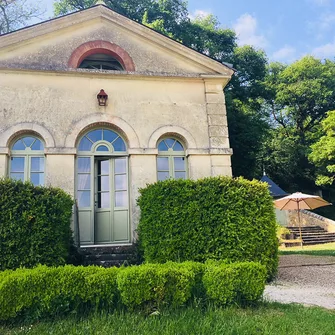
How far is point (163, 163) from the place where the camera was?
9484 mm

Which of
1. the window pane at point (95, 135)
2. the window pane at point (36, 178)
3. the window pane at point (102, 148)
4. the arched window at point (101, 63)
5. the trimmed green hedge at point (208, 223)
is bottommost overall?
the trimmed green hedge at point (208, 223)

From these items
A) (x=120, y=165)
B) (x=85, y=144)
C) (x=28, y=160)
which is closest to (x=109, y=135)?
(x=85, y=144)

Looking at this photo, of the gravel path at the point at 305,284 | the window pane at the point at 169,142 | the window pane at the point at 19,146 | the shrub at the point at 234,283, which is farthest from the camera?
the window pane at the point at 169,142

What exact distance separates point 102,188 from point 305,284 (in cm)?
538

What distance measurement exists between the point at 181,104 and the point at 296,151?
A: 2175cm

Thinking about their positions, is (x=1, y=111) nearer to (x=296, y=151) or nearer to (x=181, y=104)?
(x=181, y=104)

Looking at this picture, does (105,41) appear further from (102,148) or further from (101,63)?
(102,148)

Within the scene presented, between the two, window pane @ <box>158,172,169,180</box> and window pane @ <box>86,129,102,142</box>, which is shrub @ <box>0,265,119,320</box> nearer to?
window pane @ <box>158,172,169,180</box>

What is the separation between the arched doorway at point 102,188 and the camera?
29.2ft

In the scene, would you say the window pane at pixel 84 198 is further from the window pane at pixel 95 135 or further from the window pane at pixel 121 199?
the window pane at pixel 95 135

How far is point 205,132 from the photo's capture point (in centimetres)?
959

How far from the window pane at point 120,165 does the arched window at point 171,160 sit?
0.91 m

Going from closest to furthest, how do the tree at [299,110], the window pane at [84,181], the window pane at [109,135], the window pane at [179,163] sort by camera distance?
the window pane at [84,181] < the window pane at [109,135] < the window pane at [179,163] < the tree at [299,110]

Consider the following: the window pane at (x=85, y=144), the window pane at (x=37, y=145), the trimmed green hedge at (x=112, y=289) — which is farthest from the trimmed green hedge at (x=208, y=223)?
the window pane at (x=37, y=145)
